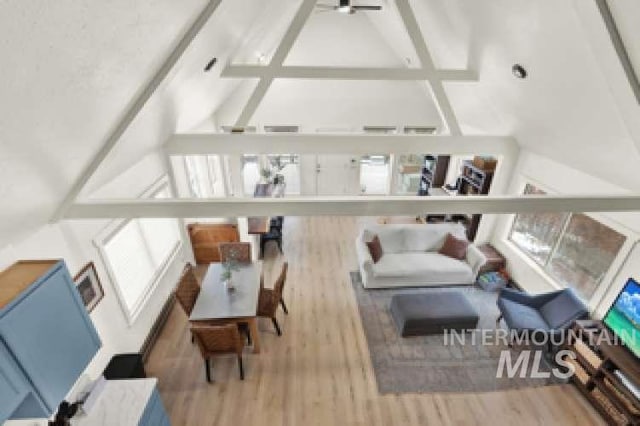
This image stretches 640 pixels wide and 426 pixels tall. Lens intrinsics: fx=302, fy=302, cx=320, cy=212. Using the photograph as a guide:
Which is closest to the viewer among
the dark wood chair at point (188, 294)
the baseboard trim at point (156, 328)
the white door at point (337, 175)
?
the dark wood chair at point (188, 294)

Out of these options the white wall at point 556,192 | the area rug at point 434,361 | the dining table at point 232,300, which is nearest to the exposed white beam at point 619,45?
the white wall at point 556,192

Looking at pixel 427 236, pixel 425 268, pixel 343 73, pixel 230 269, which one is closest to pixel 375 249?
pixel 425 268

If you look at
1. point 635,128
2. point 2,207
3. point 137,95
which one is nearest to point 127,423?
point 2,207

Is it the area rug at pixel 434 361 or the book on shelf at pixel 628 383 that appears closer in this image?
the book on shelf at pixel 628 383

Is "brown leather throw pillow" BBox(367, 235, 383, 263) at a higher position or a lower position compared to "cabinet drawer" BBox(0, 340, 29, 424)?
lower

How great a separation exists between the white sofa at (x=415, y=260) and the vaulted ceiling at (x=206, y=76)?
77.0 inches

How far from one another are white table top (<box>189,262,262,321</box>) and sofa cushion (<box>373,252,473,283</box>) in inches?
80.1

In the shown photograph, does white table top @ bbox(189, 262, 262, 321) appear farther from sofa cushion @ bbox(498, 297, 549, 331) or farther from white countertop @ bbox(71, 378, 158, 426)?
sofa cushion @ bbox(498, 297, 549, 331)

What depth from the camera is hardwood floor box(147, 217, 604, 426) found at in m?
3.22

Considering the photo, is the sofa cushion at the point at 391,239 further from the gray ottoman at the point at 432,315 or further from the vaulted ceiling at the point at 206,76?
the vaulted ceiling at the point at 206,76

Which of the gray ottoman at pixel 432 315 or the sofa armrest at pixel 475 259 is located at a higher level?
the sofa armrest at pixel 475 259

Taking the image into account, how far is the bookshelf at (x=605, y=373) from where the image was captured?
2939 mm

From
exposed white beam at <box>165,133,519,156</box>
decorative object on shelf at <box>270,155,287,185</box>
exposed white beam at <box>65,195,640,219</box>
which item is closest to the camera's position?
exposed white beam at <box>65,195,640,219</box>

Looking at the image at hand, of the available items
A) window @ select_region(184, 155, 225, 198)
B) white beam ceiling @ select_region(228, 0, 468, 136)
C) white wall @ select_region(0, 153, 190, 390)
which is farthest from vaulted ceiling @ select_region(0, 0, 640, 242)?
window @ select_region(184, 155, 225, 198)
